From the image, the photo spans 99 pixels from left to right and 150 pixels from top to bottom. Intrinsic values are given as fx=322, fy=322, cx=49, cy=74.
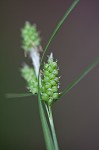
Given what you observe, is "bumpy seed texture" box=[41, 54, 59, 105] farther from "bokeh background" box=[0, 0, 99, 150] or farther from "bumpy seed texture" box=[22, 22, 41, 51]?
"bokeh background" box=[0, 0, 99, 150]

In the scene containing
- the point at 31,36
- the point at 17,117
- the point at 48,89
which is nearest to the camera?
the point at 48,89

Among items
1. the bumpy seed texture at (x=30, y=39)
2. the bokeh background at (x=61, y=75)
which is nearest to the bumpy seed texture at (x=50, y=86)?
the bumpy seed texture at (x=30, y=39)

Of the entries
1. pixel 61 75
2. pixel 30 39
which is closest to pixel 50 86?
pixel 30 39

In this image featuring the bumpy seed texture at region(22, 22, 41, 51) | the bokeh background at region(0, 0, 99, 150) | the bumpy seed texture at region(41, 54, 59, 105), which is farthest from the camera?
the bokeh background at region(0, 0, 99, 150)

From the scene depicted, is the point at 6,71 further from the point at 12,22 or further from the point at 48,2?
the point at 48,2

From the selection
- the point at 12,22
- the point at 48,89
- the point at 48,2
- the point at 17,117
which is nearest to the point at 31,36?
the point at 48,89

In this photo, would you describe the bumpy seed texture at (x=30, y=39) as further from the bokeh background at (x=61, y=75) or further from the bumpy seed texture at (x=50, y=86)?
the bokeh background at (x=61, y=75)

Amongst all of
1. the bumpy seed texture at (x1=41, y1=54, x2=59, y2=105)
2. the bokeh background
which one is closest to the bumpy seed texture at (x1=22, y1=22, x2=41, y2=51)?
the bumpy seed texture at (x1=41, y1=54, x2=59, y2=105)

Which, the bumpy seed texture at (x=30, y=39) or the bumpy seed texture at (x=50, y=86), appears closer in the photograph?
the bumpy seed texture at (x=50, y=86)
